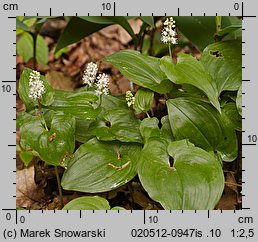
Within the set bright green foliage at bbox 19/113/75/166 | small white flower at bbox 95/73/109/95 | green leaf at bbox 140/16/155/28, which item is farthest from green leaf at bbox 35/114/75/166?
green leaf at bbox 140/16/155/28

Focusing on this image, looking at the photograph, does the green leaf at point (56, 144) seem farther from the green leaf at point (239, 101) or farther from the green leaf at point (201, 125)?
the green leaf at point (239, 101)

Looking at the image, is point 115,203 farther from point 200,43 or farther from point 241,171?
point 200,43

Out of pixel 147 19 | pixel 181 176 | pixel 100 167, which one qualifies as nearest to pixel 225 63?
pixel 147 19

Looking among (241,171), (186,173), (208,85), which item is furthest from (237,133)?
(186,173)

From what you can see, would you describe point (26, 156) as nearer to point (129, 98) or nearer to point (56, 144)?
point (56, 144)

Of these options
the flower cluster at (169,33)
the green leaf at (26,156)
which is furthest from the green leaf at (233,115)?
the green leaf at (26,156)
